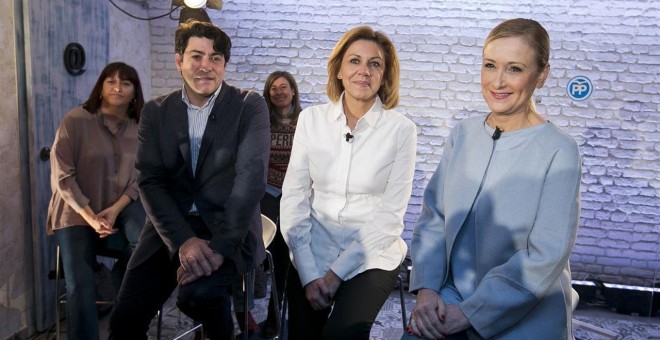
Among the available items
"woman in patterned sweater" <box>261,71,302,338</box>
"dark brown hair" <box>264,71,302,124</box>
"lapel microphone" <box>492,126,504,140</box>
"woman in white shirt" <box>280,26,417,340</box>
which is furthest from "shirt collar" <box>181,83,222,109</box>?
"dark brown hair" <box>264,71,302,124</box>

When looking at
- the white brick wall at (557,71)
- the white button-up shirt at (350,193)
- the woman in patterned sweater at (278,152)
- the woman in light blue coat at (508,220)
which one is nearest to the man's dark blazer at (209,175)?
the white button-up shirt at (350,193)

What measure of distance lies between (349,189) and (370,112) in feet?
1.07

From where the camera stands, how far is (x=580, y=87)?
14.6 feet

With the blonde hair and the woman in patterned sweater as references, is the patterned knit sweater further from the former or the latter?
the blonde hair

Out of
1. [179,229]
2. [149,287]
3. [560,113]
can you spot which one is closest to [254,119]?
[179,229]

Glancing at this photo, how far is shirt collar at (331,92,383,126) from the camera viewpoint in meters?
2.36

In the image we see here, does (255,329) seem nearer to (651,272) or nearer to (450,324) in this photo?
(450,324)

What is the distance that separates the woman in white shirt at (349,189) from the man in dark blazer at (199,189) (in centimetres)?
19

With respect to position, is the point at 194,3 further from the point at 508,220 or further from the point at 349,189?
the point at 508,220

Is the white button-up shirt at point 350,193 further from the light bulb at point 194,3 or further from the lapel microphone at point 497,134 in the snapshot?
the light bulb at point 194,3

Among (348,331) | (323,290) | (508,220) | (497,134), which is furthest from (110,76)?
(508,220)

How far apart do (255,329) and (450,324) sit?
2069 mm

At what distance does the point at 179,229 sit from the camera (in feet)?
7.35

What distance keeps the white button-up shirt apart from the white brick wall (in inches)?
91.4
